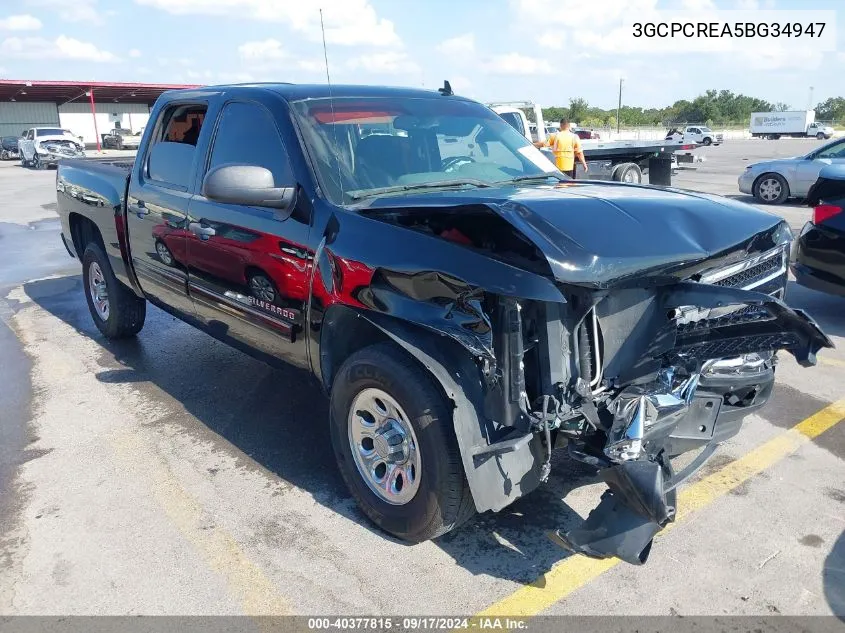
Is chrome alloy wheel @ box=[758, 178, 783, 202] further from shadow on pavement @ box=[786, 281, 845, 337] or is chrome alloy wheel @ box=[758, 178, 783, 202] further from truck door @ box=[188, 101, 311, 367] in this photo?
truck door @ box=[188, 101, 311, 367]

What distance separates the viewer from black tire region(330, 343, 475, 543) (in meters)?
2.81

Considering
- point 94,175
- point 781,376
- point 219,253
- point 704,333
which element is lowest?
point 781,376

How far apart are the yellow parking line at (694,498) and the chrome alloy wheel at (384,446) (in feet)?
2.03

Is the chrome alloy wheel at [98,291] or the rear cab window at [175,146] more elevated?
the rear cab window at [175,146]

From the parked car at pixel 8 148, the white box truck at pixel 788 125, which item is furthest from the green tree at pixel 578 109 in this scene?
the parked car at pixel 8 148

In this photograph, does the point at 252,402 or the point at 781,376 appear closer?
the point at 252,402

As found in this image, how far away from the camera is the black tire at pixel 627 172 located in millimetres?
14984

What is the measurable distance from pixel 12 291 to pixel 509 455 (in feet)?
25.2

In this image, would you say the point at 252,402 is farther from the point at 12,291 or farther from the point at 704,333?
the point at 12,291

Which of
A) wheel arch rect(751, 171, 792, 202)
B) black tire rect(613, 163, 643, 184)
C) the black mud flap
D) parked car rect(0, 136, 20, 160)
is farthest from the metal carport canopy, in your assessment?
the black mud flap

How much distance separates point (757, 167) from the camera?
14953 millimetres

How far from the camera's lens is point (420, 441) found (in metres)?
2.87

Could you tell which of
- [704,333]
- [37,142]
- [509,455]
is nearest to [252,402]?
[509,455]

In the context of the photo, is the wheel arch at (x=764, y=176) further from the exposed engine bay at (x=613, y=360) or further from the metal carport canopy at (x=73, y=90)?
the metal carport canopy at (x=73, y=90)
